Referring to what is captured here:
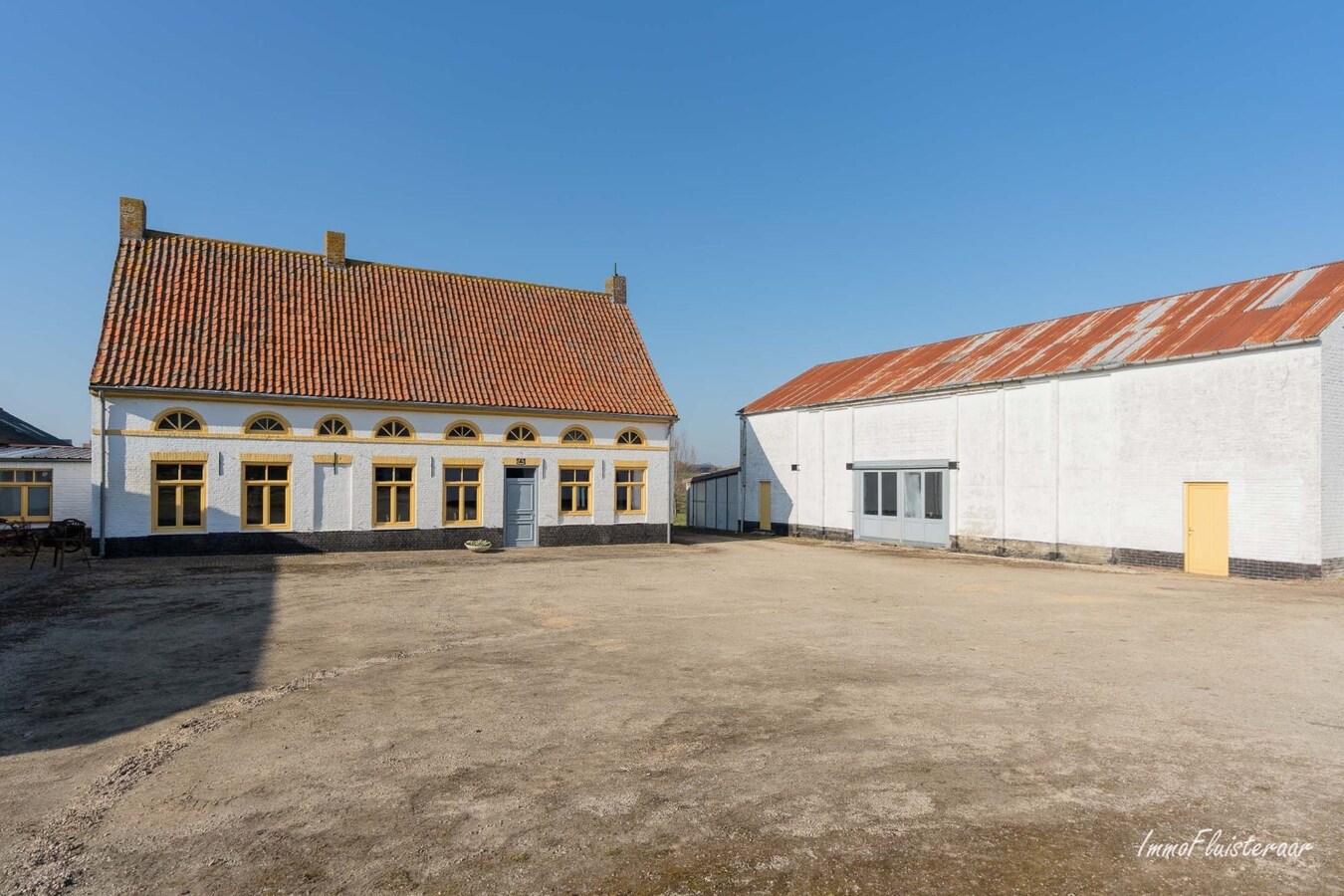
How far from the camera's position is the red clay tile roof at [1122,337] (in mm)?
16453

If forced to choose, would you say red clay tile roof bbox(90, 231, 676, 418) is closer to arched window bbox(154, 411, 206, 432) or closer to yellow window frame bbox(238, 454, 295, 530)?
arched window bbox(154, 411, 206, 432)

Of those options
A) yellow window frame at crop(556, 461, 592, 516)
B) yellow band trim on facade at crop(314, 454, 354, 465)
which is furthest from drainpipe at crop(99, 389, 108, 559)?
yellow window frame at crop(556, 461, 592, 516)

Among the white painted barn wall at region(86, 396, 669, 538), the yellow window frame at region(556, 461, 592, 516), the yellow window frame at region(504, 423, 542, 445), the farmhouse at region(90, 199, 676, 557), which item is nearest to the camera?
the white painted barn wall at region(86, 396, 669, 538)

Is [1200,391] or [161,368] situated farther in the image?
[161,368]

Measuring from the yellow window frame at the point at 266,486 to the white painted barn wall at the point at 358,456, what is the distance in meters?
0.09

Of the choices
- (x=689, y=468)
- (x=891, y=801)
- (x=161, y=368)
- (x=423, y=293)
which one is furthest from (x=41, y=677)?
(x=689, y=468)

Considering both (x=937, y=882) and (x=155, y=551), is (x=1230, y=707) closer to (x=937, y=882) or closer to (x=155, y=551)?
(x=937, y=882)

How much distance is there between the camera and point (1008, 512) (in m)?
20.8

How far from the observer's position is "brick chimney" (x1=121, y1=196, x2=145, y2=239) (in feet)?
66.1

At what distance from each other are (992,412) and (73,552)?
2403 cm

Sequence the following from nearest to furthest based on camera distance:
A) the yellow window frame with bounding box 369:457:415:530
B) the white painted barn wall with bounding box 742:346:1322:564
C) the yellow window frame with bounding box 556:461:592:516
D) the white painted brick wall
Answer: the white painted brick wall → the white painted barn wall with bounding box 742:346:1322:564 → the yellow window frame with bounding box 369:457:415:530 → the yellow window frame with bounding box 556:461:592:516

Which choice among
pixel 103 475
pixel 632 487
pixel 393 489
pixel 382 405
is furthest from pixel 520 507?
pixel 103 475

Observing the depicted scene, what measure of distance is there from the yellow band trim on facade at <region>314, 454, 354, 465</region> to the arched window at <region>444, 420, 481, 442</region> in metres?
2.51

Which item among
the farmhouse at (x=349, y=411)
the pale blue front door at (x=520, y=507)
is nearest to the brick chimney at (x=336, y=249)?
the farmhouse at (x=349, y=411)
